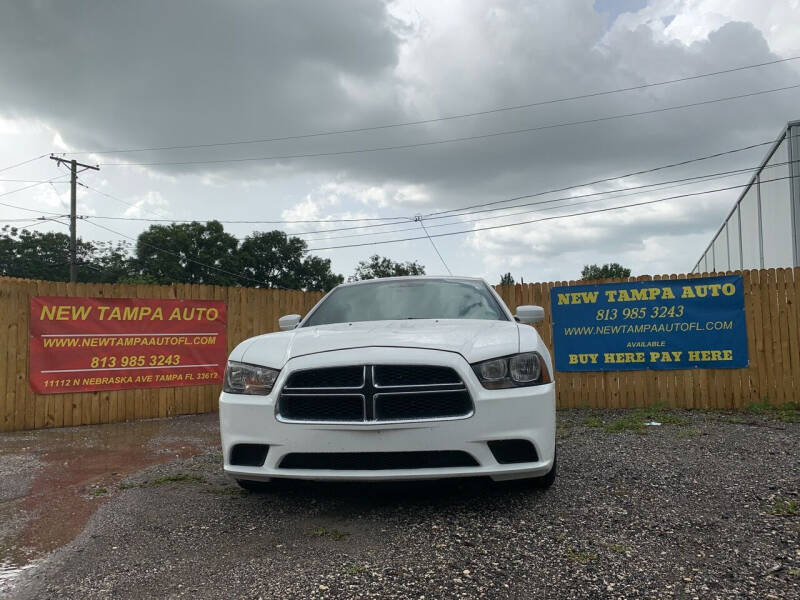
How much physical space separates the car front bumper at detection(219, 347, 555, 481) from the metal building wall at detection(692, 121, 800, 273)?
1418cm

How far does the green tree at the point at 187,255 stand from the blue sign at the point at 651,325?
158 ft

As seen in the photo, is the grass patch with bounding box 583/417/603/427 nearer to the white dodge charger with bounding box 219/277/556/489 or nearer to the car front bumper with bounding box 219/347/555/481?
the white dodge charger with bounding box 219/277/556/489

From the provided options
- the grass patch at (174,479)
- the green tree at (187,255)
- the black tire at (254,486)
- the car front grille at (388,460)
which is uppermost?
the green tree at (187,255)

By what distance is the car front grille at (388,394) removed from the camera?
10.2 feet

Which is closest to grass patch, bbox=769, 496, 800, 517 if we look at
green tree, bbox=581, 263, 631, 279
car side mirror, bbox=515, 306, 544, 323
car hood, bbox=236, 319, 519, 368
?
car hood, bbox=236, 319, 519, 368

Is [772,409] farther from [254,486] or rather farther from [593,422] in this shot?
[254,486]

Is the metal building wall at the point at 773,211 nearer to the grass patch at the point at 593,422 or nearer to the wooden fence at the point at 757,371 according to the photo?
the wooden fence at the point at 757,371

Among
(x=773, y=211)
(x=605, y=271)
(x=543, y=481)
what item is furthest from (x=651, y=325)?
(x=605, y=271)

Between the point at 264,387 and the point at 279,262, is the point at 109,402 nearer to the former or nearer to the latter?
the point at 264,387

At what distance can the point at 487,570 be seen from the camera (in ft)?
8.34

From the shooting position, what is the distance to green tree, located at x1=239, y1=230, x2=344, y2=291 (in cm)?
5672

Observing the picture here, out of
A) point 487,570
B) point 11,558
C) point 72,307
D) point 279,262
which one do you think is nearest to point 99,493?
point 11,558

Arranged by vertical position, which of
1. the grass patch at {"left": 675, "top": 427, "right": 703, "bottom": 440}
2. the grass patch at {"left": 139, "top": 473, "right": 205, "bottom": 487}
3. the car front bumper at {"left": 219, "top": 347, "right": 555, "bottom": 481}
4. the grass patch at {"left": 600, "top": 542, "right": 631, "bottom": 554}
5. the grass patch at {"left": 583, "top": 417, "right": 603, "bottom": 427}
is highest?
the car front bumper at {"left": 219, "top": 347, "right": 555, "bottom": 481}

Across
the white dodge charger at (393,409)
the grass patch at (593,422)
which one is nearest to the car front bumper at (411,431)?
the white dodge charger at (393,409)
